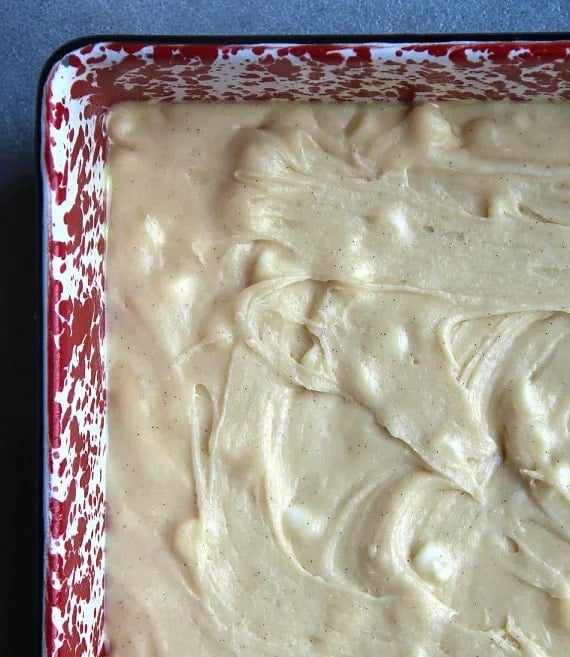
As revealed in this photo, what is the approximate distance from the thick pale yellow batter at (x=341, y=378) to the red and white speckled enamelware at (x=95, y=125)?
39 millimetres

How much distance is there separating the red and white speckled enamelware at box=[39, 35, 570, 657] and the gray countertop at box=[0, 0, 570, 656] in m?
0.23

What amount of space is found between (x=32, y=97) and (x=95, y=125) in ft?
1.01

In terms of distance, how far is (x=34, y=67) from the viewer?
1.44 meters

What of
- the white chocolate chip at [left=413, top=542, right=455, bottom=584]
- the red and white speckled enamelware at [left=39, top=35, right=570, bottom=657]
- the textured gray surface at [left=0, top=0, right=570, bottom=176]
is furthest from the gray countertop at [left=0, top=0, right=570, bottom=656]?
the white chocolate chip at [left=413, top=542, right=455, bottom=584]

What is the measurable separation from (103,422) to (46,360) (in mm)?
188

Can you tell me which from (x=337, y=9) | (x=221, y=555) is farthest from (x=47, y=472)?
(x=337, y=9)

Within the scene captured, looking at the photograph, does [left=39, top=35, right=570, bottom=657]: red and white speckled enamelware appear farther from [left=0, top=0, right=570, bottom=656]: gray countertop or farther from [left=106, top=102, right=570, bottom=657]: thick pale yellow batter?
[left=0, top=0, right=570, bottom=656]: gray countertop

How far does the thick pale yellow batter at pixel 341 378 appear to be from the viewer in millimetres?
1204

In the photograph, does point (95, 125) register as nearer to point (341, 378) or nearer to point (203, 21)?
point (203, 21)

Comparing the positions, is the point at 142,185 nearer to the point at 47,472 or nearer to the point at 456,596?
the point at 47,472

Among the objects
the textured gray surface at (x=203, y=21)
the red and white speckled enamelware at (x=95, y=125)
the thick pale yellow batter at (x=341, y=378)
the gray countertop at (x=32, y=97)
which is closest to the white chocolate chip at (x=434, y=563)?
the thick pale yellow batter at (x=341, y=378)

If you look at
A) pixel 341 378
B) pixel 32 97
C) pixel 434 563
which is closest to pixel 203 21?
pixel 32 97

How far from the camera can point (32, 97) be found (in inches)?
56.2

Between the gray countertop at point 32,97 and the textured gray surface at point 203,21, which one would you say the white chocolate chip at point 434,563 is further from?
the textured gray surface at point 203,21
